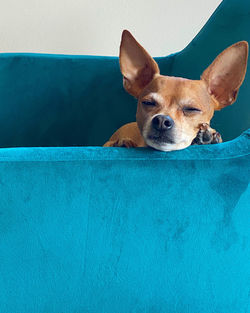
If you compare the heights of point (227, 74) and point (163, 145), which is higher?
point (227, 74)

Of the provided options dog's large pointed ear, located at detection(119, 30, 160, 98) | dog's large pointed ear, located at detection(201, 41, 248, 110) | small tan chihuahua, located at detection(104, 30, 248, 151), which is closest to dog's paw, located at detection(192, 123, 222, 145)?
small tan chihuahua, located at detection(104, 30, 248, 151)

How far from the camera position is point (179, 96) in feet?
3.57

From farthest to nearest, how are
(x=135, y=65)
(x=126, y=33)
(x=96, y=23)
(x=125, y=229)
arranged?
(x=96, y=23), (x=135, y=65), (x=126, y=33), (x=125, y=229)

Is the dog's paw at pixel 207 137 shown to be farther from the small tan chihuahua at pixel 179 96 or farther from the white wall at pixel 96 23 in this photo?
the white wall at pixel 96 23

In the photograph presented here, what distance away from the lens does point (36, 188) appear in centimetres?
81

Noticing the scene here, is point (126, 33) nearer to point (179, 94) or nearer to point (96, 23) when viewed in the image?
point (179, 94)

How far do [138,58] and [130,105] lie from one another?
1.74 ft

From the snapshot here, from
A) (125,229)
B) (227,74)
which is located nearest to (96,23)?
(227,74)

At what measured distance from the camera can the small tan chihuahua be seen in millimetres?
964

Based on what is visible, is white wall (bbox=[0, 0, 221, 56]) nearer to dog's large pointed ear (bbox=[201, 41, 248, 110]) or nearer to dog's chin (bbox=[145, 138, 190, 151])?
dog's large pointed ear (bbox=[201, 41, 248, 110])

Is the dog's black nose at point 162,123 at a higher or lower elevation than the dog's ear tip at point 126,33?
lower

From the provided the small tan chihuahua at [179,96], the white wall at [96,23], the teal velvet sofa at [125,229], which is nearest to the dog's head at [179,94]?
the small tan chihuahua at [179,96]

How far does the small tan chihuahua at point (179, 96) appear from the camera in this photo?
0.96 metres

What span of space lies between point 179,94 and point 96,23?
113 cm
